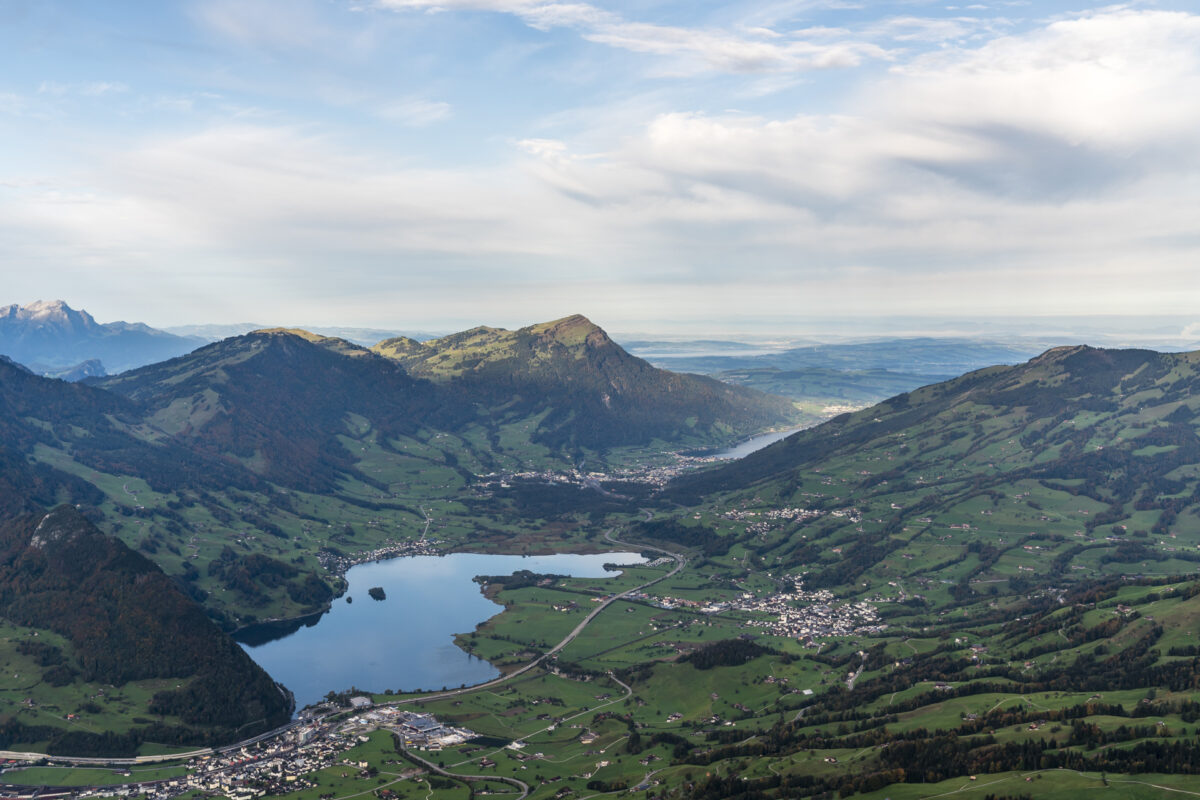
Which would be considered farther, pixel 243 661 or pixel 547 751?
pixel 243 661

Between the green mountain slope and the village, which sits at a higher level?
the green mountain slope

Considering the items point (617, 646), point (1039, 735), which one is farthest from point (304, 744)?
point (1039, 735)

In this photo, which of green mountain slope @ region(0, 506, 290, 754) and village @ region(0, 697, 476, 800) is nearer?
village @ region(0, 697, 476, 800)

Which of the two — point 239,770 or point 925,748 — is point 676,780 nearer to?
point 925,748

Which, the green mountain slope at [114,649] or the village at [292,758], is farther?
the green mountain slope at [114,649]

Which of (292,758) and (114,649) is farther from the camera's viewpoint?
(114,649)

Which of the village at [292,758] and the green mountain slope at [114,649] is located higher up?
the green mountain slope at [114,649]

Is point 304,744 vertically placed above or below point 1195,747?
below

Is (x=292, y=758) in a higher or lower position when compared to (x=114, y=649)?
lower
